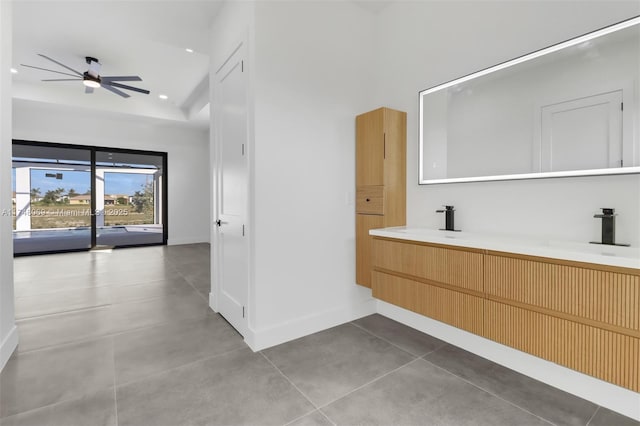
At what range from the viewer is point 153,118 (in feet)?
21.8

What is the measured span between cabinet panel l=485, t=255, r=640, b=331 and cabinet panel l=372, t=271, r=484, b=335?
20 centimetres

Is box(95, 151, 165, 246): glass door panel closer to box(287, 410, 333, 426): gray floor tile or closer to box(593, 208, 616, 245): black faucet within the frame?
box(287, 410, 333, 426): gray floor tile

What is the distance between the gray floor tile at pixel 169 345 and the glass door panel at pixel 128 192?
5.64 metres

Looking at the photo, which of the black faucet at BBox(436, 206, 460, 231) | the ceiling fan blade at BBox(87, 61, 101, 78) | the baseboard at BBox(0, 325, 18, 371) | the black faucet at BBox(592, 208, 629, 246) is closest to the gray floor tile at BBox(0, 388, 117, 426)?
the baseboard at BBox(0, 325, 18, 371)

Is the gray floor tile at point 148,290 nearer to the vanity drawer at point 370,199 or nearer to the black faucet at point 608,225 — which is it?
the vanity drawer at point 370,199

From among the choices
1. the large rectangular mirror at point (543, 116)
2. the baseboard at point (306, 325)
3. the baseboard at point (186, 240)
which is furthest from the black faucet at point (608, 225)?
the baseboard at point (186, 240)

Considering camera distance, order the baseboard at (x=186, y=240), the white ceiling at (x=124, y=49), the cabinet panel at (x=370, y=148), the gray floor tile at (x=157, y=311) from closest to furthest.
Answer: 1. the cabinet panel at (x=370, y=148)
2. the gray floor tile at (x=157, y=311)
3. the white ceiling at (x=124, y=49)
4. the baseboard at (x=186, y=240)

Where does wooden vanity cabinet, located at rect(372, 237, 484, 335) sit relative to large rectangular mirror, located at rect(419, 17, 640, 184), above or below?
below

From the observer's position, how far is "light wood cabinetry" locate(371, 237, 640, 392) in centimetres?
134

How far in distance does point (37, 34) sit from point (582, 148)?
5.98 m

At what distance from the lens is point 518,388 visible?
5.88 feet

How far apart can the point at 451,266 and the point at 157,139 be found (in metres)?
7.65

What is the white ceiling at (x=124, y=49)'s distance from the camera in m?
2.95

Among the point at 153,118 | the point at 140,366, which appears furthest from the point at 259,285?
the point at 153,118
